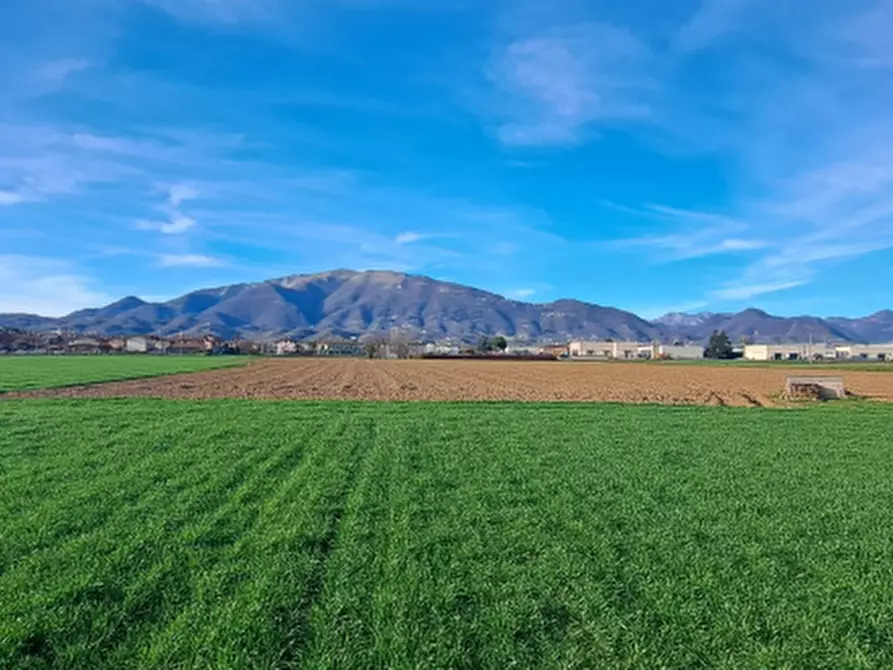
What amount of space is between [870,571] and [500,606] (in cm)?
417

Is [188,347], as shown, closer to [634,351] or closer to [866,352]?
[634,351]

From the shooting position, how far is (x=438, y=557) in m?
7.23

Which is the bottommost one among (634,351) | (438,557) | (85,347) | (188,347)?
(438,557)

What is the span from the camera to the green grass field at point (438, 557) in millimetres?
5180

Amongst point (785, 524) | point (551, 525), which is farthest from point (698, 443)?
point (551, 525)

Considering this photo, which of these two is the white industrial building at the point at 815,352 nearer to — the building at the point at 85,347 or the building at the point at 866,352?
the building at the point at 866,352

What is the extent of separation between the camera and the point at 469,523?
8.67m

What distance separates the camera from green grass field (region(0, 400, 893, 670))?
518cm

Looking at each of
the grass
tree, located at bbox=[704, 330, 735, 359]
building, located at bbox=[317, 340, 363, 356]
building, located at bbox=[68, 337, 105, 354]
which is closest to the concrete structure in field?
the grass

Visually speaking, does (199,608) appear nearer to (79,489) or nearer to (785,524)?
(79,489)

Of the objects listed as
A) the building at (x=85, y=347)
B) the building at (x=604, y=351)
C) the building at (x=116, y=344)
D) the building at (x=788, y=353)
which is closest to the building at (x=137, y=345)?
the building at (x=116, y=344)

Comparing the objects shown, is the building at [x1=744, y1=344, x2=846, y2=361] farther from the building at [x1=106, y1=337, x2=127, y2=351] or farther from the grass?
the building at [x1=106, y1=337, x2=127, y2=351]

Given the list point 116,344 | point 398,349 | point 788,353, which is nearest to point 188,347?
point 116,344

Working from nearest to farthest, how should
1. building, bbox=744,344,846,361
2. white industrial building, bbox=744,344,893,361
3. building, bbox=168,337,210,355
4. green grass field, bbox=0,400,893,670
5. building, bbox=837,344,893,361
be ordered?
green grass field, bbox=0,400,893,670
building, bbox=744,344,846,361
white industrial building, bbox=744,344,893,361
building, bbox=168,337,210,355
building, bbox=837,344,893,361
